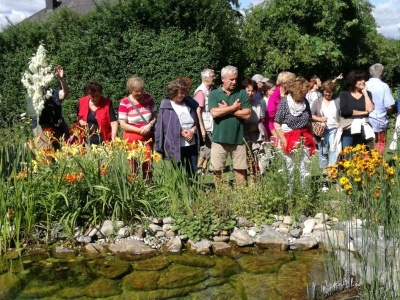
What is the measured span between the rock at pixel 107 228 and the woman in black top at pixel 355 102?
3590 millimetres

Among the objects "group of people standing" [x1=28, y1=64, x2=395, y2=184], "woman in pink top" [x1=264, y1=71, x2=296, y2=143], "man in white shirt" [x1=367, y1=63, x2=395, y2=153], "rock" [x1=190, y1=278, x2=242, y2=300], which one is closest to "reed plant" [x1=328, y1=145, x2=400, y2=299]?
"rock" [x1=190, y1=278, x2=242, y2=300]

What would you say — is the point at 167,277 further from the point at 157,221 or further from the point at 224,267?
the point at 157,221

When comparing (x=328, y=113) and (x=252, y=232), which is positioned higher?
(x=328, y=113)

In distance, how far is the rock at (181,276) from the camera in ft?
13.2

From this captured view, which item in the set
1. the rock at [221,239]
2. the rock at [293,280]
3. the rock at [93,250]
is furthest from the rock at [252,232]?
the rock at [93,250]

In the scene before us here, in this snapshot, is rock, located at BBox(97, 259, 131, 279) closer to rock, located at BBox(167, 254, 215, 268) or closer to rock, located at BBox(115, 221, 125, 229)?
rock, located at BBox(167, 254, 215, 268)

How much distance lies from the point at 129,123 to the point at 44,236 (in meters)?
1.85

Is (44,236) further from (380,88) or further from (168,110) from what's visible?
(380,88)

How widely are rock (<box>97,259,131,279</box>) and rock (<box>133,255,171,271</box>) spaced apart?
0.09 m

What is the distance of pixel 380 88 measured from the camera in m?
7.35

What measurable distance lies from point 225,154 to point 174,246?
1.72 m

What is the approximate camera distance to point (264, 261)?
4465 mm

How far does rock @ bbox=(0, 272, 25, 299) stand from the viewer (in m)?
3.83

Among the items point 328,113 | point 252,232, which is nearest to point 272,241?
point 252,232
